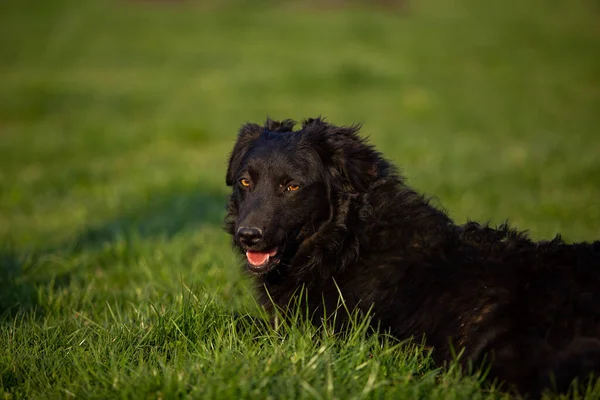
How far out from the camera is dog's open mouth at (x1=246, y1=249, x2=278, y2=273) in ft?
15.9

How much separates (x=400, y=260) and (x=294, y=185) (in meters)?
1.06

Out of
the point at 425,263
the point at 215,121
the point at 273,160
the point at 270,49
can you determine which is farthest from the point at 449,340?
the point at 270,49

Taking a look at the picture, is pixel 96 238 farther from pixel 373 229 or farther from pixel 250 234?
pixel 373 229

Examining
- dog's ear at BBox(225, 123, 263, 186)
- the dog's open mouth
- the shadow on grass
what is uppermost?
dog's ear at BBox(225, 123, 263, 186)

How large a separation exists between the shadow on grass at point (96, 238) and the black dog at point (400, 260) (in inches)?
83.7

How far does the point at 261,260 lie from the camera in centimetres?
488

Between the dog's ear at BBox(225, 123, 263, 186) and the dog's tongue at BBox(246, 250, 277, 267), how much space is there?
2.69 feet

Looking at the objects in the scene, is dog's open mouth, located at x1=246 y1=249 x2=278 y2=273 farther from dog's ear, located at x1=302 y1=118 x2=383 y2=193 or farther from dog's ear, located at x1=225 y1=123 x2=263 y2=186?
dog's ear, located at x1=225 y1=123 x2=263 y2=186

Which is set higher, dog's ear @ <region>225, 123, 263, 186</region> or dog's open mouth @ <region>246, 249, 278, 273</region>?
dog's ear @ <region>225, 123, 263, 186</region>

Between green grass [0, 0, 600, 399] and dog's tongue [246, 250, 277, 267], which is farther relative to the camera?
dog's tongue [246, 250, 277, 267]

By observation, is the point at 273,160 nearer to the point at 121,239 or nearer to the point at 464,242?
the point at 464,242

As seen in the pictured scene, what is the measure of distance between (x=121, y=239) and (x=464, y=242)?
16.5 feet

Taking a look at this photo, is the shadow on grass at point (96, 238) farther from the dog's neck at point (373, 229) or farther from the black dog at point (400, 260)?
the dog's neck at point (373, 229)

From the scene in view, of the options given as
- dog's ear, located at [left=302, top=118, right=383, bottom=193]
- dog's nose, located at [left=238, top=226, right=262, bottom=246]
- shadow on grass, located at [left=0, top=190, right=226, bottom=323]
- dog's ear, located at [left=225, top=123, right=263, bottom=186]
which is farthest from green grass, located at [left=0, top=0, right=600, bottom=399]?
dog's ear, located at [left=302, top=118, right=383, bottom=193]
